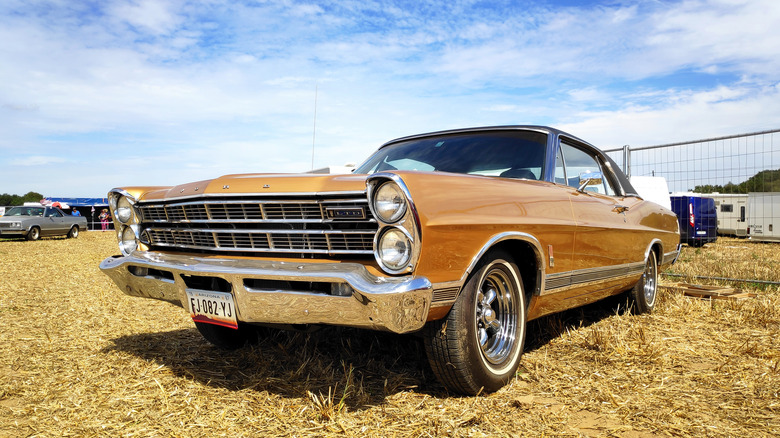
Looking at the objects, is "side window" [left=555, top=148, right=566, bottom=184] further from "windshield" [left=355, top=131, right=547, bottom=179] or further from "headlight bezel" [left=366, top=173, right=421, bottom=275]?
"headlight bezel" [left=366, top=173, right=421, bottom=275]

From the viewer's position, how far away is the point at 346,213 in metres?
2.39

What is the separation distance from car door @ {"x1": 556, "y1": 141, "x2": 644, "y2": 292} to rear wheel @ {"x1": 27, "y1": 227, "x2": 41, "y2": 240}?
21.5 metres

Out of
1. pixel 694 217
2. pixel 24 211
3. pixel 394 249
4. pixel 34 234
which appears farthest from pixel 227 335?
pixel 24 211

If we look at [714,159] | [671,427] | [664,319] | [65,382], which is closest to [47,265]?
[65,382]

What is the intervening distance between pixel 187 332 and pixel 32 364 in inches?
43.2

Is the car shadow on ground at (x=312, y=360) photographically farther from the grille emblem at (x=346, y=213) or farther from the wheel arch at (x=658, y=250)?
the wheel arch at (x=658, y=250)

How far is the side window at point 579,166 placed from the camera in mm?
3840

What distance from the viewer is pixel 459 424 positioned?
2352 millimetres

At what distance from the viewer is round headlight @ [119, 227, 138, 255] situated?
11.2 feet

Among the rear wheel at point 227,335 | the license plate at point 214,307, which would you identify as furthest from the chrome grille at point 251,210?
the rear wheel at point 227,335

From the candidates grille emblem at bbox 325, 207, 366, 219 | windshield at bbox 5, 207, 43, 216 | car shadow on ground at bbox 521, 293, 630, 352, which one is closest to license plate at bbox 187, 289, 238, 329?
grille emblem at bbox 325, 207, 366, 219

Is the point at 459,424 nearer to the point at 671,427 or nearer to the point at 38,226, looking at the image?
the point at 671,427

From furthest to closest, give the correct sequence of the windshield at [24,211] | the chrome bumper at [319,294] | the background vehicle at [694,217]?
the windshield at [24,211] → the background vehicle at [694,217] → the chrome bumper at [319,294]

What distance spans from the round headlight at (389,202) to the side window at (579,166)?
5.84ft
